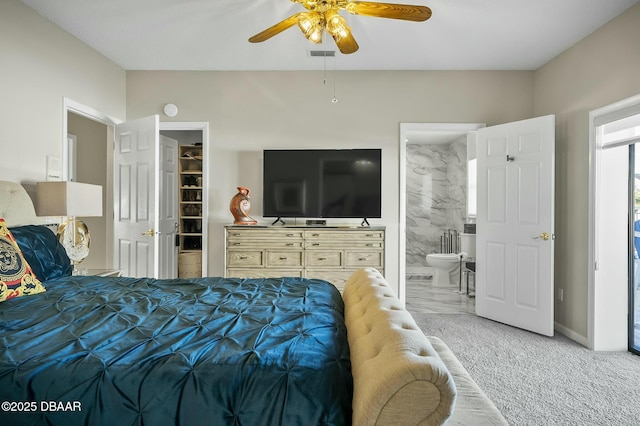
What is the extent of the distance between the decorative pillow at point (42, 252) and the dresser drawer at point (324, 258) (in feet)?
6.79

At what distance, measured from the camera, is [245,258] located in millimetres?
3807

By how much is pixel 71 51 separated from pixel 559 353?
5067 millimetres

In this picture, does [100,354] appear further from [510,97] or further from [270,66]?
[510,97]

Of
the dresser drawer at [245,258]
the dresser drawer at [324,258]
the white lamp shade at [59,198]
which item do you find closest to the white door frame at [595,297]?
the dresser drawer at [324,258]

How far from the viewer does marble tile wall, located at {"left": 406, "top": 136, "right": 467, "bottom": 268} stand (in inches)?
266

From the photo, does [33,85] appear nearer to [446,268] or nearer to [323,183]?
[323,183]

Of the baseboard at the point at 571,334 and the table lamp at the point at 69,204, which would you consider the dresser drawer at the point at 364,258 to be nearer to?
the baseboard at the point at 571,334

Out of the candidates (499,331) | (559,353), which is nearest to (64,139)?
(499,331)

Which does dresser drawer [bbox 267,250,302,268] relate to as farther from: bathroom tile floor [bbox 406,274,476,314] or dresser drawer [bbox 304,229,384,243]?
bathroom tile floor [bbox 406,274,476,314]

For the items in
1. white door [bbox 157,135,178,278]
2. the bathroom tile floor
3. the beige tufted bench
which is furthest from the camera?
white door [bbox 157,135,178,278]

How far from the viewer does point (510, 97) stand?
13.5ft

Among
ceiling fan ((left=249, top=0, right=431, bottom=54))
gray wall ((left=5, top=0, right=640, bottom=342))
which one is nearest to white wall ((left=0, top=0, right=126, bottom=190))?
gray wall ((left=5, top=0, right=640, bottom=342))

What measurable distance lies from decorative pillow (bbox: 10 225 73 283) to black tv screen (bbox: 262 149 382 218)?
6.58 ft

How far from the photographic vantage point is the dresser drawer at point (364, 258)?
377 cm
